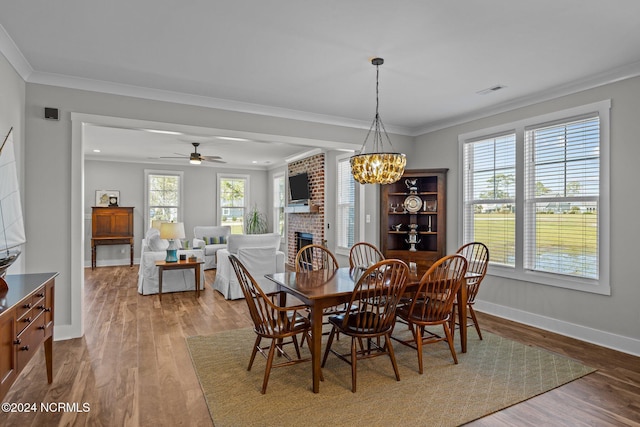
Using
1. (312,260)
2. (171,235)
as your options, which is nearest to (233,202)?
(171,235)

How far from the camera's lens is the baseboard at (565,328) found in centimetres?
Answer: 334

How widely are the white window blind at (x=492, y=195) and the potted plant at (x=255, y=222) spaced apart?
6.04 metres

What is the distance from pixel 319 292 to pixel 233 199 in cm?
769

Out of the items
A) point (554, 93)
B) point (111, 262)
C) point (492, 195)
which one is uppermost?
point (554, 93)

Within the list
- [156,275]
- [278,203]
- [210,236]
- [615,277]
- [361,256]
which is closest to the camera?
[615,277]

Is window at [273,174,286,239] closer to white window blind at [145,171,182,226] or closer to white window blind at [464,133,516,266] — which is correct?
white window blind at [145,171,182,226]

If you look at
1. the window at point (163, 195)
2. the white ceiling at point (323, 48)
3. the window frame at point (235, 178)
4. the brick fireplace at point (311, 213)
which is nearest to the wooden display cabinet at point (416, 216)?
the white ceiling at point (323, 48)

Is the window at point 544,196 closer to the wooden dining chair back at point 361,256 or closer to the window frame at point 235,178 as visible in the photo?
the wooden dining chair back at point 361,256

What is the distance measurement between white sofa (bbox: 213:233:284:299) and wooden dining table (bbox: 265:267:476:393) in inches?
81.3

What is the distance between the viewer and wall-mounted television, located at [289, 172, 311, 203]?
7.68 metres

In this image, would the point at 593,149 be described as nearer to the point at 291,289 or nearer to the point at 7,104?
the point at 291,289

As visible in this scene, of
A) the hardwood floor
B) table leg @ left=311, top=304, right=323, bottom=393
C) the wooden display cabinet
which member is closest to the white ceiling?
the wooden display cabinet

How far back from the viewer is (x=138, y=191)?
8.81 m

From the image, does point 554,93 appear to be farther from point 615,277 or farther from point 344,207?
point 344,207
